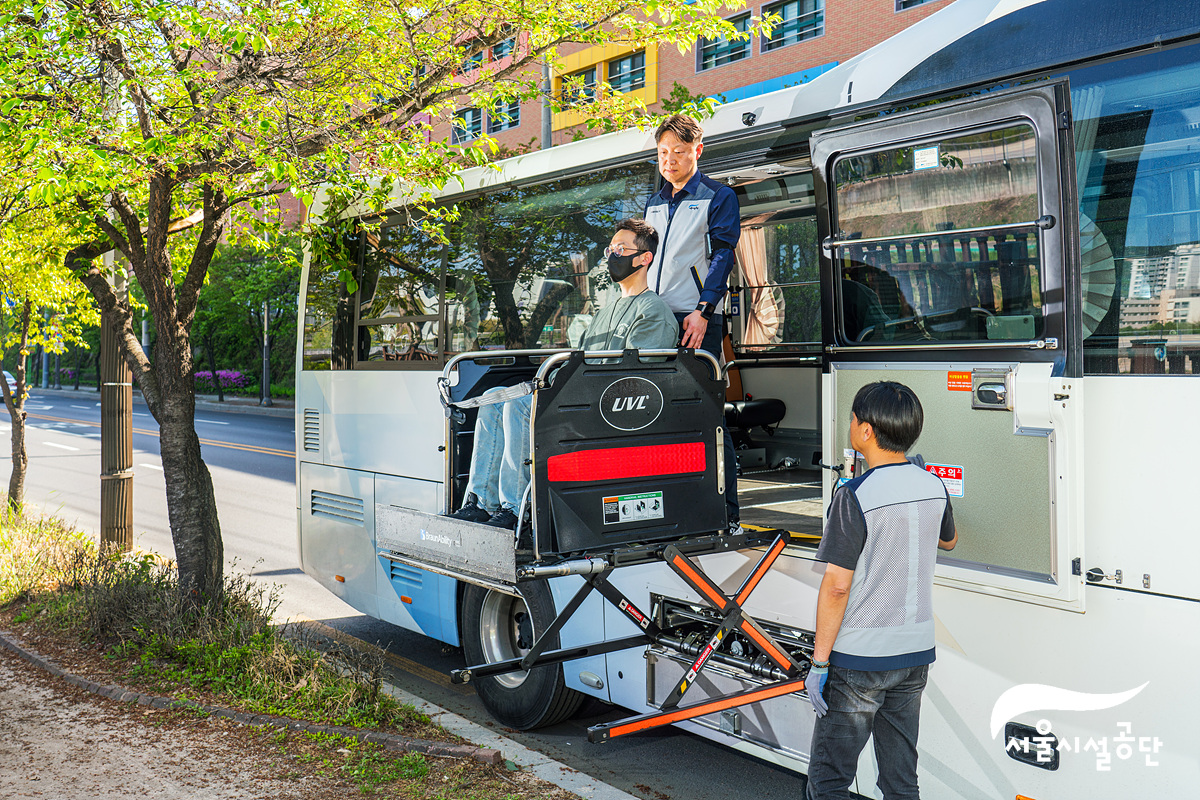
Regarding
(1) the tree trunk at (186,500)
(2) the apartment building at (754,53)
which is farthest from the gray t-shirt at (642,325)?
(2) the apartment building at (754,53)

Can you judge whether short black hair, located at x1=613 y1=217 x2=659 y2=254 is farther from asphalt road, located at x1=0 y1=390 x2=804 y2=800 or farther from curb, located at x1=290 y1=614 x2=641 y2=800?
asphalt road, located at x1=0 y1=390 x2=804 y2=800

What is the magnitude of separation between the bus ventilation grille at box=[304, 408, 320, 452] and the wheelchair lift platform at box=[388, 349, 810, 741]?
3870 millimetres

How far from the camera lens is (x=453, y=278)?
7.16 m

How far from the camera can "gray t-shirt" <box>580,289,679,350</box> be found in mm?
4555

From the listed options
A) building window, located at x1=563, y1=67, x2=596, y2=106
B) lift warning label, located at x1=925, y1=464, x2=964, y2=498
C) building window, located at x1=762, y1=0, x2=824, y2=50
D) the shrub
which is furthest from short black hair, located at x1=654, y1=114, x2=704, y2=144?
the shrub

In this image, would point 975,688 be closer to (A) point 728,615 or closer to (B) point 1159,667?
(B) point 1159,667

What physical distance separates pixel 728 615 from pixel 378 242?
4.89 m

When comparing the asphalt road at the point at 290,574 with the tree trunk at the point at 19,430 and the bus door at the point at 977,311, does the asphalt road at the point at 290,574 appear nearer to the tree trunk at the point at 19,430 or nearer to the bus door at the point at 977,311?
the tree trunk at the point at 19,430

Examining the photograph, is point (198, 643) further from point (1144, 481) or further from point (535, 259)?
point (1144, 481)

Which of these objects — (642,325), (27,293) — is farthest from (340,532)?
(27,293)

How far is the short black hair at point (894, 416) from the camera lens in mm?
3291

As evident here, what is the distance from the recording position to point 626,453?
4121 mm

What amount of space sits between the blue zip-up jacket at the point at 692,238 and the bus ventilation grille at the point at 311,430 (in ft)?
13.9

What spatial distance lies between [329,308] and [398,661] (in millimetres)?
2973
